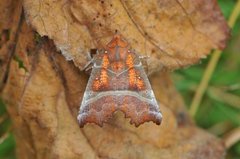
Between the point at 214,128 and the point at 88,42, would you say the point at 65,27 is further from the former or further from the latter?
the point at 214,128

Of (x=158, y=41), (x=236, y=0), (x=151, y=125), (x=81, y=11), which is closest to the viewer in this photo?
(x=81, y=11)

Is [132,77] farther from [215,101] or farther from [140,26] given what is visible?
[215,101]

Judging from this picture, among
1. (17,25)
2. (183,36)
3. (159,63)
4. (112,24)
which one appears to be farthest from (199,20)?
(17,25)

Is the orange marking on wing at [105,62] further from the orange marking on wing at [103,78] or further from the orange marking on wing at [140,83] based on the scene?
the orange marking on wing at [140,83]

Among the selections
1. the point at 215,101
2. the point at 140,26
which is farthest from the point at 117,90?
the point at 215,101

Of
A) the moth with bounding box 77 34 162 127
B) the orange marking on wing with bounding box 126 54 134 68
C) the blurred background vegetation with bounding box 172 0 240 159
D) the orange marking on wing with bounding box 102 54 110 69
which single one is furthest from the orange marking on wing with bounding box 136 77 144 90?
the blurred background vegetation with bounding box 172 0 240 159

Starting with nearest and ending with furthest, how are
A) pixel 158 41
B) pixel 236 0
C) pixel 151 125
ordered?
pixel 158 41 < pixel 151 125 < pixel 236 0
